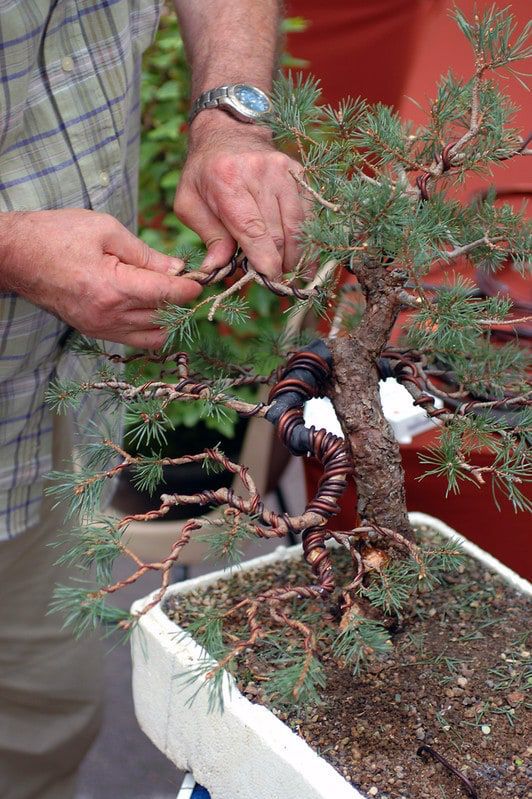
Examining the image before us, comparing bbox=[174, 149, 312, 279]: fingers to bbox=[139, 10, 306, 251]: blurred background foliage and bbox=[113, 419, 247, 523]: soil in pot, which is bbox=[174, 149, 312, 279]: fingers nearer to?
bbox=[139, 10, 306, 251]: blurred background foliage

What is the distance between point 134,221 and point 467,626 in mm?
749

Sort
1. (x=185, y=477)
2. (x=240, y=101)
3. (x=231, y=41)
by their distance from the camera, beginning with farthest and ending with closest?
(x=185, y=477), (x=231, y=41), (x=240, y=101)

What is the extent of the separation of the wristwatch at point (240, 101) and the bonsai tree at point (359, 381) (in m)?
0.17

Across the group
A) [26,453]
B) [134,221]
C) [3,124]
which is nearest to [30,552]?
[26,453]

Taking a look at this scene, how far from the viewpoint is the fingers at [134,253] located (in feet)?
2.67

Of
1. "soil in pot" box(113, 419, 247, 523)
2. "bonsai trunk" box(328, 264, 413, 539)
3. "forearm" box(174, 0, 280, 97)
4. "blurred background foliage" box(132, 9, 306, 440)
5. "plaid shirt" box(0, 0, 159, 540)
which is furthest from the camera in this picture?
"soil in pot" box(113, 419, 247, 523)

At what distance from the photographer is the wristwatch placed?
95 centimetres

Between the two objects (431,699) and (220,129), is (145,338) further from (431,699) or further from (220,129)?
(431,699)

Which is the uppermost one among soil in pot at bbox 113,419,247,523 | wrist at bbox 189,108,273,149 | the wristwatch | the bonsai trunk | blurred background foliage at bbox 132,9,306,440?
the wristwatch

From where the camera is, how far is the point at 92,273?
0.80 meters

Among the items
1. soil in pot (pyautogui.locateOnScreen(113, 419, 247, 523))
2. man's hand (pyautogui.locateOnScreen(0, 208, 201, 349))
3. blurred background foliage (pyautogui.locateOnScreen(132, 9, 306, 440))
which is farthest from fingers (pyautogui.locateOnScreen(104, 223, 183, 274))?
soil in pot (pyautogui.locateOnScreen(113, 419, 247, 523))

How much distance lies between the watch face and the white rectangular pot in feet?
1.74

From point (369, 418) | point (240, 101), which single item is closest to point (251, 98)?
point (240, 101)

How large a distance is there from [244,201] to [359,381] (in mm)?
224
